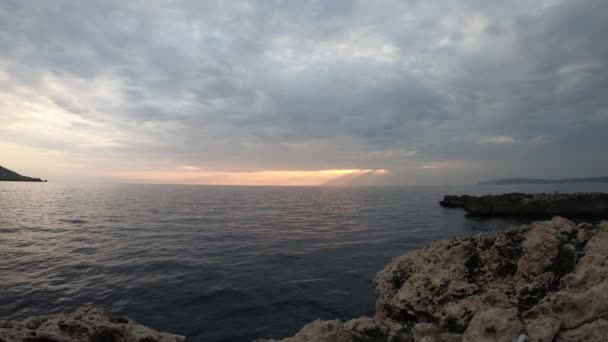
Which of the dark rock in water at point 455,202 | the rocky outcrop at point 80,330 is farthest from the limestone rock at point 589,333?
the dark rock in water at point 455,202

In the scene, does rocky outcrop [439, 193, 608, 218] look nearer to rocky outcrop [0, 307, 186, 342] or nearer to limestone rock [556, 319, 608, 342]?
limestone rock [556, 319, 608, 342]

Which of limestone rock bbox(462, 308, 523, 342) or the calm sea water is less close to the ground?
limestone rock bbox(462, 308, 523, 342)

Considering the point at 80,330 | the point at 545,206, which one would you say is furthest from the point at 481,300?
the point at 545,206

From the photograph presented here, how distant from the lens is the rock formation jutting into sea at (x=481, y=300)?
4949 mm

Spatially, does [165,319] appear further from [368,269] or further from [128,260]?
[368,269]

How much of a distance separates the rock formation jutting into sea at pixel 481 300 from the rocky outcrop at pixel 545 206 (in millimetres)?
46938

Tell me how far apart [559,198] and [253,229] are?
49.1m

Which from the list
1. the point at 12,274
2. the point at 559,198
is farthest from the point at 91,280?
the point at 559,198

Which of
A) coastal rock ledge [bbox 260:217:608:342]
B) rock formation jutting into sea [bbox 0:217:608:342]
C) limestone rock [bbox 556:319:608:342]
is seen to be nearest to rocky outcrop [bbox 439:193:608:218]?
coastal rock ledge [bbox 260:217:608:342]

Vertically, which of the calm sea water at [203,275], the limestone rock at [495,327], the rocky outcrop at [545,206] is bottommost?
the calm sea water at [203,275]

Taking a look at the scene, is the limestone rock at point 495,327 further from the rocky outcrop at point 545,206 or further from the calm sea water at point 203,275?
the rocky outcrop at point 545,206

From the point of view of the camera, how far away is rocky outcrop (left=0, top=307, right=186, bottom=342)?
18.7 feet

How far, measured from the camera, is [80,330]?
6121 millimetres

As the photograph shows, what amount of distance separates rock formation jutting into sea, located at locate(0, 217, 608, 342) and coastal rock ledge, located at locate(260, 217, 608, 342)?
0.02 metres
